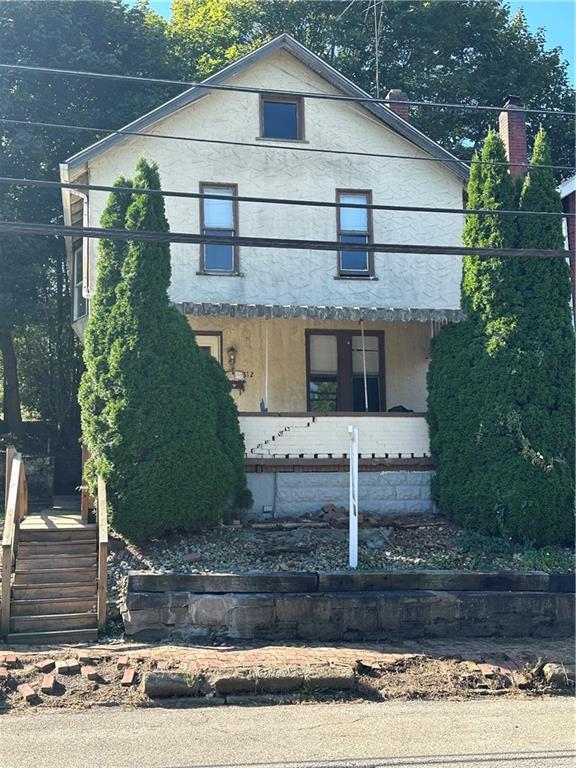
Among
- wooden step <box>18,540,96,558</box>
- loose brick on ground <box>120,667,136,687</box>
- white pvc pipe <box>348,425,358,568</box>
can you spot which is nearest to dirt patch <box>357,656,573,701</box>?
white pvc pipe <box>348,425,358,568</box>

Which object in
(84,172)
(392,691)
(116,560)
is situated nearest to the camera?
(392,691)

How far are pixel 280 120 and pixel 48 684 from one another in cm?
1307

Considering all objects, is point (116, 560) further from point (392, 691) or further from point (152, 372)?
point (392, 691)

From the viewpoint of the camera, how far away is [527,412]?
47.8ft

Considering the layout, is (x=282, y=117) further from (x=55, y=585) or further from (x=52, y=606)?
(x=52, y=606)

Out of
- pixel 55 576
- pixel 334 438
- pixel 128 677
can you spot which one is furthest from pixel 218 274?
pixel 128 677

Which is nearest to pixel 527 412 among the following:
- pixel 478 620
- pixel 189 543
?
pixel 478 620

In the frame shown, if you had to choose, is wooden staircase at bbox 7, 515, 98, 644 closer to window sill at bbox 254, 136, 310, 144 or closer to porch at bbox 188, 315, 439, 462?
porch at bbox 188, 315, 439, 462

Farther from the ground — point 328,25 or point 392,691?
point 328,25

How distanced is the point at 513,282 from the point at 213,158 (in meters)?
6.94

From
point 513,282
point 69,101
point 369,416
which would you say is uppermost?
point 69,101

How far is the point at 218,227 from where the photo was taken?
17.9 meters

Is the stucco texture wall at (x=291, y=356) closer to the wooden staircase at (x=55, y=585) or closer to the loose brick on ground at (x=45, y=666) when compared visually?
the wooden staircase at (x=55, y=585)

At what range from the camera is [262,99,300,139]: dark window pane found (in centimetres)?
1852
